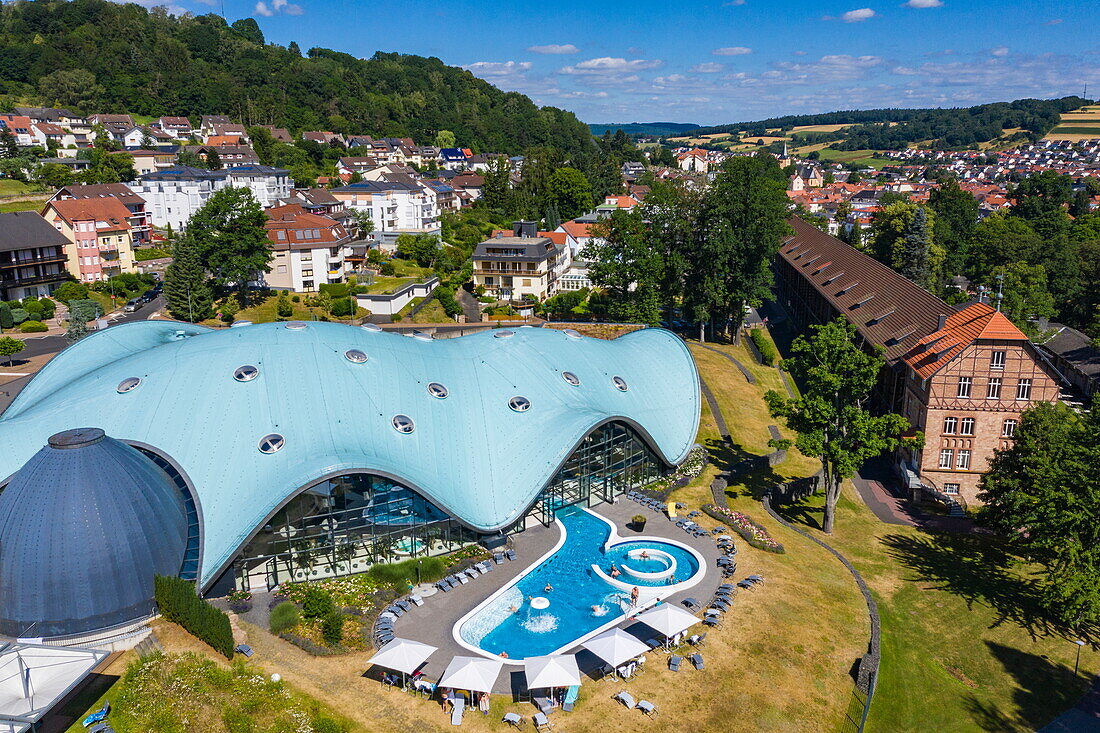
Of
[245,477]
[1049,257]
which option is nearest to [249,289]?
[245,477]

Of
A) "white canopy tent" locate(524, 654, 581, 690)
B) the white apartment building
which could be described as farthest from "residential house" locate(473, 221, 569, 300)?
"white canopy tent" locate(524, 654, 581, 690)

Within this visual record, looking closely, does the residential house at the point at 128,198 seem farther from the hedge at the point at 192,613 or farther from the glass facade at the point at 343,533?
the hedge at the point at 192,613

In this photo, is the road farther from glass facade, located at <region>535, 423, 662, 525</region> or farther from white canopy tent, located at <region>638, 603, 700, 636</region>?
white canopy tent, located at <region>638, 603, 700, 636</region>

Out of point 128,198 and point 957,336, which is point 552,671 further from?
point 128,198

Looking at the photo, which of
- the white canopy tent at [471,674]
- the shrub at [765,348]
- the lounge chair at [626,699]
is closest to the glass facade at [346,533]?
the white canopy tent at [471,674]

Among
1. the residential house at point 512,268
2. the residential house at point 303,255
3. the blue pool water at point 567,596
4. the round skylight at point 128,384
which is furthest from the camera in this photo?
the residential house at point 512,268
